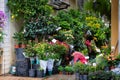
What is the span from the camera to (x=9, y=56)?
378 inches

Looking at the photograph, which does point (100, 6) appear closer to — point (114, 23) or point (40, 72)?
point (114, 23)

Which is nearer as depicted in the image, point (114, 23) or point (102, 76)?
point (102, 76)

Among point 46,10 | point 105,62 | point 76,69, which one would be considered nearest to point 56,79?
point 76,69

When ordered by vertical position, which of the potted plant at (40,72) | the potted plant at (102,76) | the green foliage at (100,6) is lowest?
the potted plant at (40,72)

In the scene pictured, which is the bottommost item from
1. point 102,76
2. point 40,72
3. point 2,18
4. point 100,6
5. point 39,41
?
point 40,72

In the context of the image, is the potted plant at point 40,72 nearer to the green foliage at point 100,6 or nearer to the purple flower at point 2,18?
the purple flower at point 2,18

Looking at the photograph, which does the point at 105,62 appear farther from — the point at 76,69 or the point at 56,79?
the point at 56,79

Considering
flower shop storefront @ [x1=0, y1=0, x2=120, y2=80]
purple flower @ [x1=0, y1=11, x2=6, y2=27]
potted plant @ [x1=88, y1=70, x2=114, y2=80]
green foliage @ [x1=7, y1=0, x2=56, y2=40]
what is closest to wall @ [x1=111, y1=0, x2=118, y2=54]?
flower shop storefront @ [x1=0, y1=0, x2=120, y2=80]

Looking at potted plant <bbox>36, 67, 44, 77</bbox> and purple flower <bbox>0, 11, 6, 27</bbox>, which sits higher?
purple flower <bbox>0, 11, 6, 27</bbox>

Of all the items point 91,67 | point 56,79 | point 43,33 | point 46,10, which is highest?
point 46,10

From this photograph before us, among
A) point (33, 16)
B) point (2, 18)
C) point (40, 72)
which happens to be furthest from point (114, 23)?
point (2, 18)

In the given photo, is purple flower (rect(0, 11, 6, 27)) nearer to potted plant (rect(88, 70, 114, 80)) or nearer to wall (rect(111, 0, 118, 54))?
potted plant (rect(88, 70, 114, 80))

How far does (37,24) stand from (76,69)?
9.35 feet

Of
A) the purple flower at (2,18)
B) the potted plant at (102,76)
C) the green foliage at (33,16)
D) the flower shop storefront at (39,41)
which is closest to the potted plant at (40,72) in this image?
the flower shop storefront at (39,41)
